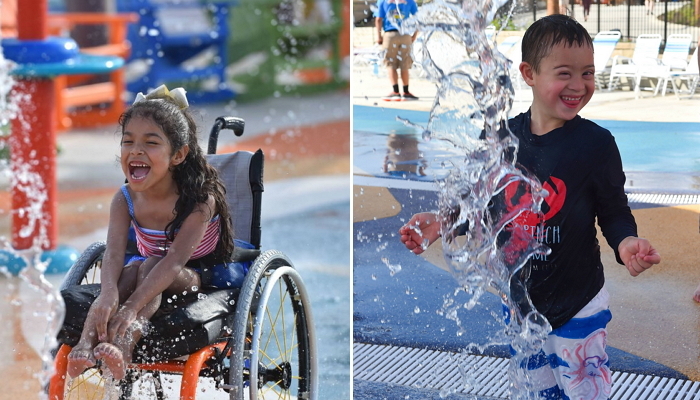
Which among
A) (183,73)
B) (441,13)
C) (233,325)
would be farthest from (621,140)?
(183,73)

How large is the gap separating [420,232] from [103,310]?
85cm

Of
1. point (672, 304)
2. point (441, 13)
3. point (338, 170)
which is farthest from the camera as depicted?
point (338, 170)

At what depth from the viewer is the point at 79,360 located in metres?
2.37

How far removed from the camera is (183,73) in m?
10.2

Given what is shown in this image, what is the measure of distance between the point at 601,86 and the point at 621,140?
255 mm

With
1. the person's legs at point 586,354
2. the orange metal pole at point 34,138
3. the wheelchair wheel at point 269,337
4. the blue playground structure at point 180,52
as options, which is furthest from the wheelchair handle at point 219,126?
the blue playground structure at point 180,52

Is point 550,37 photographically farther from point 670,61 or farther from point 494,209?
point 670,61

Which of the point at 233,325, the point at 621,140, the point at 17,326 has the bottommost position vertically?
the point at 17,326

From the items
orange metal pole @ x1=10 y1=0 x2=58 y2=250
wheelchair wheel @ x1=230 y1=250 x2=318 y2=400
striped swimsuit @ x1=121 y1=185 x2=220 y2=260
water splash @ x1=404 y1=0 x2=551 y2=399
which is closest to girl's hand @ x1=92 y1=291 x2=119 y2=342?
striped swimsuit @ x1=121 y1=185 x2=220 y2=260

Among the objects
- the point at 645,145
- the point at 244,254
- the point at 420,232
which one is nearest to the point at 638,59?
the point at 645,145

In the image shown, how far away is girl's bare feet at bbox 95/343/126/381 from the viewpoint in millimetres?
2350

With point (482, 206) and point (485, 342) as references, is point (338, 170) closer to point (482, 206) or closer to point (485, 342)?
point (485, 342)

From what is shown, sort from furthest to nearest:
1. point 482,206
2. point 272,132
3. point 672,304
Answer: point 272,132, point 672,304, point 482,206

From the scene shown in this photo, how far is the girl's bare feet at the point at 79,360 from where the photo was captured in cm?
237
